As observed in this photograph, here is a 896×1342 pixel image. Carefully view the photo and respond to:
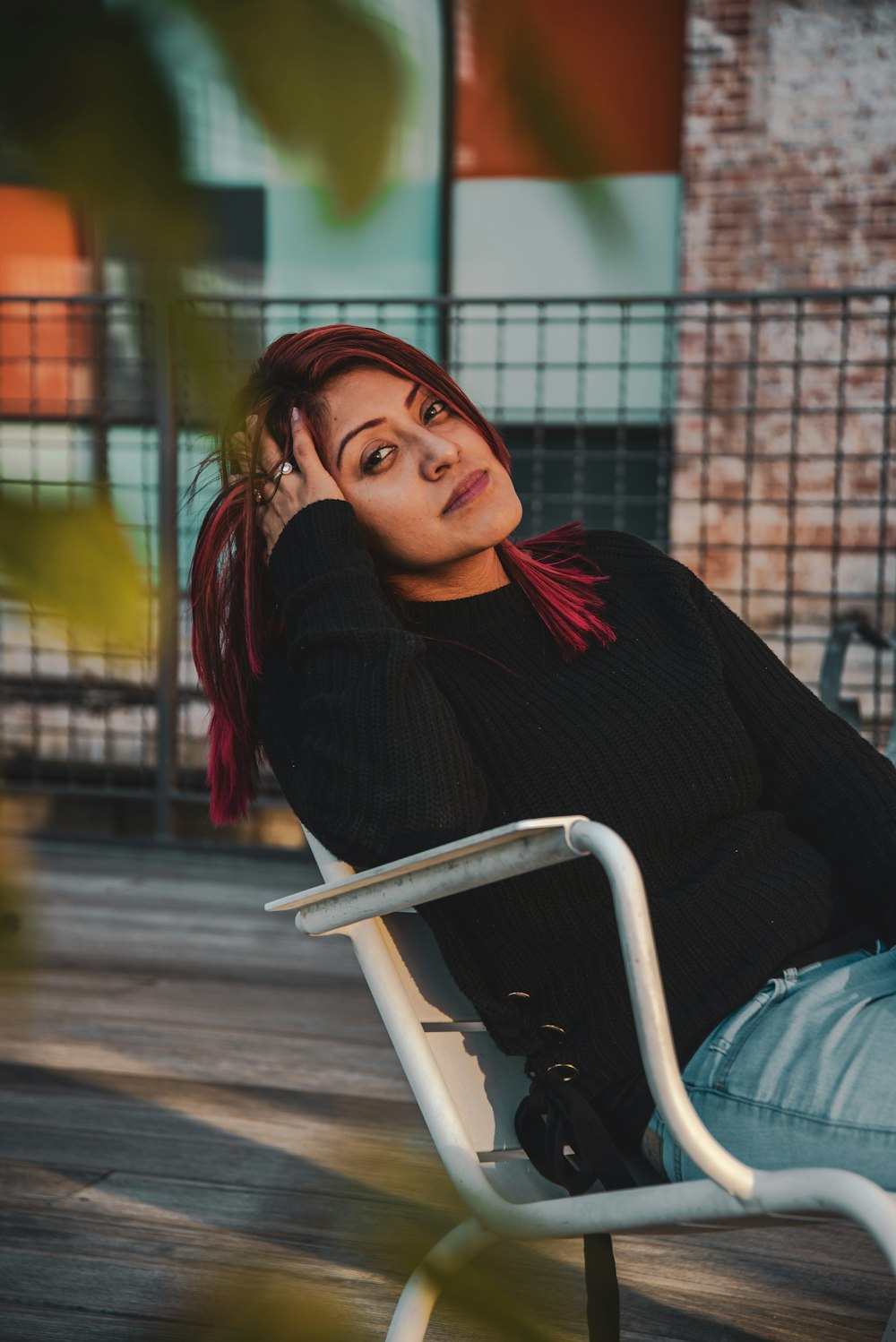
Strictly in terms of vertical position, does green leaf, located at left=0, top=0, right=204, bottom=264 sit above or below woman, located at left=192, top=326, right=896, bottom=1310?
above

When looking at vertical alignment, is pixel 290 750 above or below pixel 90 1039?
above

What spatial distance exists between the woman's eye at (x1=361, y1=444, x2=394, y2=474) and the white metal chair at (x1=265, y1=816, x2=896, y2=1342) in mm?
389

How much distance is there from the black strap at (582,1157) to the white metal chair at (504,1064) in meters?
0.03

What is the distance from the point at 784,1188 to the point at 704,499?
2.80m

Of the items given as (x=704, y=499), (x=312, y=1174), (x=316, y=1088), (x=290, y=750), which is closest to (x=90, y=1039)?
(x=316, y=1088)

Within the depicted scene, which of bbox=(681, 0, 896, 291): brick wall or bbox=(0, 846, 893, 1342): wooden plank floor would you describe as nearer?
bbox=(681, 0, 896, 291): brick wall

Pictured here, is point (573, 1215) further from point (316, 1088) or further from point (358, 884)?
point (316, 1088)

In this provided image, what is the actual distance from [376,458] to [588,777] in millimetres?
380

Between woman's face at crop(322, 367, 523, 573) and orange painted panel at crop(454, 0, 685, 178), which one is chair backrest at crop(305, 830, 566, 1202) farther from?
orange painted panel at crop(454, 0, 685, 178)

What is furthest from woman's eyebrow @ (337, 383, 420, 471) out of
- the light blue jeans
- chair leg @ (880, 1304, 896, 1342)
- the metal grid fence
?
the metal grid fence

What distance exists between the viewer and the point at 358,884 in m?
0.97

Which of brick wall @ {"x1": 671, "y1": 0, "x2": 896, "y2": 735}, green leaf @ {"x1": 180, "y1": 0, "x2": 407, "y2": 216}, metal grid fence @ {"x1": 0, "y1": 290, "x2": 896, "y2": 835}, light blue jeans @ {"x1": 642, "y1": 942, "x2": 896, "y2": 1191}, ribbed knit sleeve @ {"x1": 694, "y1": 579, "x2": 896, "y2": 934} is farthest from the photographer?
brick wall @ {"x1": 671, "y1": 0, "x2": 896, "y2": 735}

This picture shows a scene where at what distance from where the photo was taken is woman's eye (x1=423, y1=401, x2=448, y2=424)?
1311 mm

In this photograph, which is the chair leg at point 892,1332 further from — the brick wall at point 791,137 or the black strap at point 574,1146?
the brick wall at point 791,137
